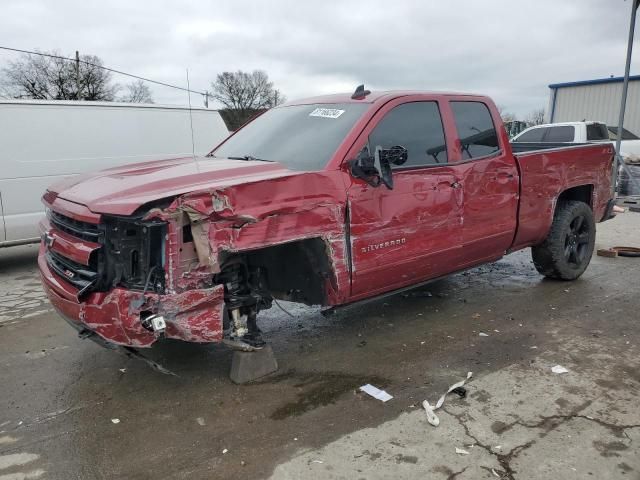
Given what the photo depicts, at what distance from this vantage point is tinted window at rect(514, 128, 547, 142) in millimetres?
13062

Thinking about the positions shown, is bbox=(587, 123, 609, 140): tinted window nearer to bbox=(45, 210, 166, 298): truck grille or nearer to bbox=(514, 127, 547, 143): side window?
bbox=(514, 127, 547, 143): side window

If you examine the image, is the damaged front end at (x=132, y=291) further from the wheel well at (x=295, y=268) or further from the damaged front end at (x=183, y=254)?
the wheel well at (x=295, y=268)

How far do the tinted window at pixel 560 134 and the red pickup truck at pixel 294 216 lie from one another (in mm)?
7611

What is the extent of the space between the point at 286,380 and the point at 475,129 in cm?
279

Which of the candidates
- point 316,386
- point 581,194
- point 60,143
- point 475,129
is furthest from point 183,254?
point 581,194

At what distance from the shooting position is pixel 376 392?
3514mm

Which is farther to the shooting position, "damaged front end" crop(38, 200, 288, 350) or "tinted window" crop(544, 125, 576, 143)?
"tinted window" crop(544, 125, 576, 143)

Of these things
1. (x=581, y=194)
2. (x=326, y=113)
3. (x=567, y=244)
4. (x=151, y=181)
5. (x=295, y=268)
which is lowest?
(x=567, y=244)

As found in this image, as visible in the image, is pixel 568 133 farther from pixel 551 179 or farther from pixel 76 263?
pixel 76 263

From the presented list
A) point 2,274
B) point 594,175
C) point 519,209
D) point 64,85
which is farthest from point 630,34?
point 64,85

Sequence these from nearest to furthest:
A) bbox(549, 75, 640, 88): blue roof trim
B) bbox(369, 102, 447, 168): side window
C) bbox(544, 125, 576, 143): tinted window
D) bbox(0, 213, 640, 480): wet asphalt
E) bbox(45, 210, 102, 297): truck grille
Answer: bbox(0, 213, 640, 480): wet asphalt
bbox(45, 210, 102, 297): truck grille
bbox(369, 102, 447, 168): side window
bbox(544, 125, 576, 143): tinted window
bbox(549, 75, 640, 88): blue roof trim

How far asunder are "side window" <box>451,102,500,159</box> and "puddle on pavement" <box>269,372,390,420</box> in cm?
211

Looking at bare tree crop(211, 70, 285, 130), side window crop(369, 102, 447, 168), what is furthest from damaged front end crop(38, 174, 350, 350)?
bare tree crop(211, 70, 285, 130)

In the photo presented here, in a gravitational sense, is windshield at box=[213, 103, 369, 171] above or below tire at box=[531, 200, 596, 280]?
above
